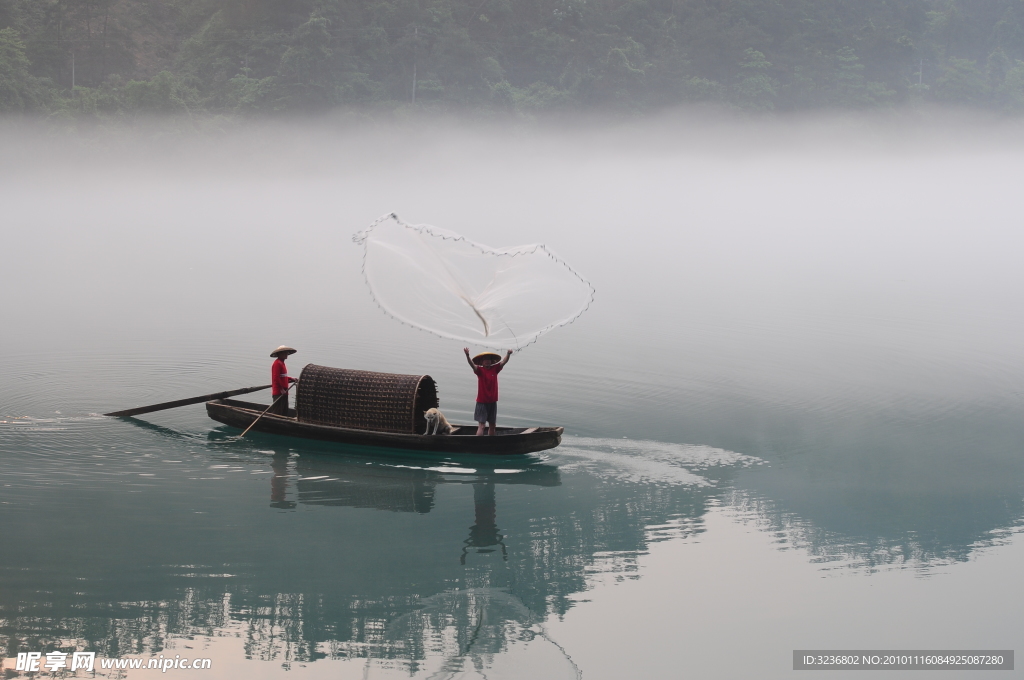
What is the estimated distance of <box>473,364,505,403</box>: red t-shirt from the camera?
14.5m

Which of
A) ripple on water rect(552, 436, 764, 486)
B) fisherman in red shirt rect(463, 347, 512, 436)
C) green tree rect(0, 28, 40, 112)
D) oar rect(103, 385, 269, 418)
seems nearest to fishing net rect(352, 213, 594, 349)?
fisherman in red shirt rect(463, 347, 512, 436)

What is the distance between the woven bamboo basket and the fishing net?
114cm

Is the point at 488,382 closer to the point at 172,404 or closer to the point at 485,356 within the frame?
the point at 485,356

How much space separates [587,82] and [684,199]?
17445 mm

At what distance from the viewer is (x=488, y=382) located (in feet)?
47.6

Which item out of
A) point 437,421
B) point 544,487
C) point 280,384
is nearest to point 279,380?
point 280,384

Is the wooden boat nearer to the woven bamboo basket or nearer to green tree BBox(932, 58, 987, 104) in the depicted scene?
the woven bamboo basket

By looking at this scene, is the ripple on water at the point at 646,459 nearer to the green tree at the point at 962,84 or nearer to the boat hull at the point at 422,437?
the boat hull at the point at 422,437

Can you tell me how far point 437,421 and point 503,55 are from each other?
95822mm

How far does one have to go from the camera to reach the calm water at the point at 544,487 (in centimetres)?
1002

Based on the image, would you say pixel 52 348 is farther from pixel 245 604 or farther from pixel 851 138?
pixel 851 138

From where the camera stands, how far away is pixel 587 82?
10300cm

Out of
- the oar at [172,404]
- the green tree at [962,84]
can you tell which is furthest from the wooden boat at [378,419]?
the green tree at [962,84]

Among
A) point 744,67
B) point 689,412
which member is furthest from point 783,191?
point 689,412
